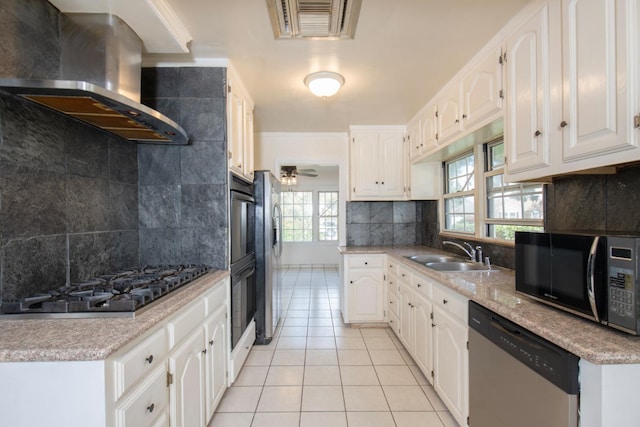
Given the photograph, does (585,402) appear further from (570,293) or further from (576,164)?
(576,164)

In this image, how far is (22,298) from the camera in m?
1.24

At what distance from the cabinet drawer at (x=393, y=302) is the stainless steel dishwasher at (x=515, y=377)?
55.3 inches

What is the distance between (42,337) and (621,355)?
5.73 feet

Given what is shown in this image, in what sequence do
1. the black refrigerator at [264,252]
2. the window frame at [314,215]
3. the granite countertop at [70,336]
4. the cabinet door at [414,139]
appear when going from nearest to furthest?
1. the granite countertop at [70,336]
2. the black refrigerator at [264,252]
3. the cabinet door at [414,139]
4. the window frame at [314,215]

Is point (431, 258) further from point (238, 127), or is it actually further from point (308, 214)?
point (308, 214)

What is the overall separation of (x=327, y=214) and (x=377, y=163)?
406 cm

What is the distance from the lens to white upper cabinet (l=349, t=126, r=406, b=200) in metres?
3.54

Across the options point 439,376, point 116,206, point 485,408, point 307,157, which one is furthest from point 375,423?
point 307,157

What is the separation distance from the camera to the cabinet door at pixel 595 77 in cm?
101

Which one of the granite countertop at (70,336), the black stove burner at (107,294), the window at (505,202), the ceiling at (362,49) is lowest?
the granite countertop at (70,336)

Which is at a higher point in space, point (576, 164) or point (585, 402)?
Answer: point (576, 164)

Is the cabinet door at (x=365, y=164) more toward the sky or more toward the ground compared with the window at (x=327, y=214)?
more toward the sky

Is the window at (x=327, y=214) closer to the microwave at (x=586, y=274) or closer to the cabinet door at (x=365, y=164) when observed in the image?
the cabinet door at (x=365, y=164)

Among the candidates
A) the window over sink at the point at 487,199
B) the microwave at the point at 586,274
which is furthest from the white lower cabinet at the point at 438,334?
the window over sink at the point at 487,199
